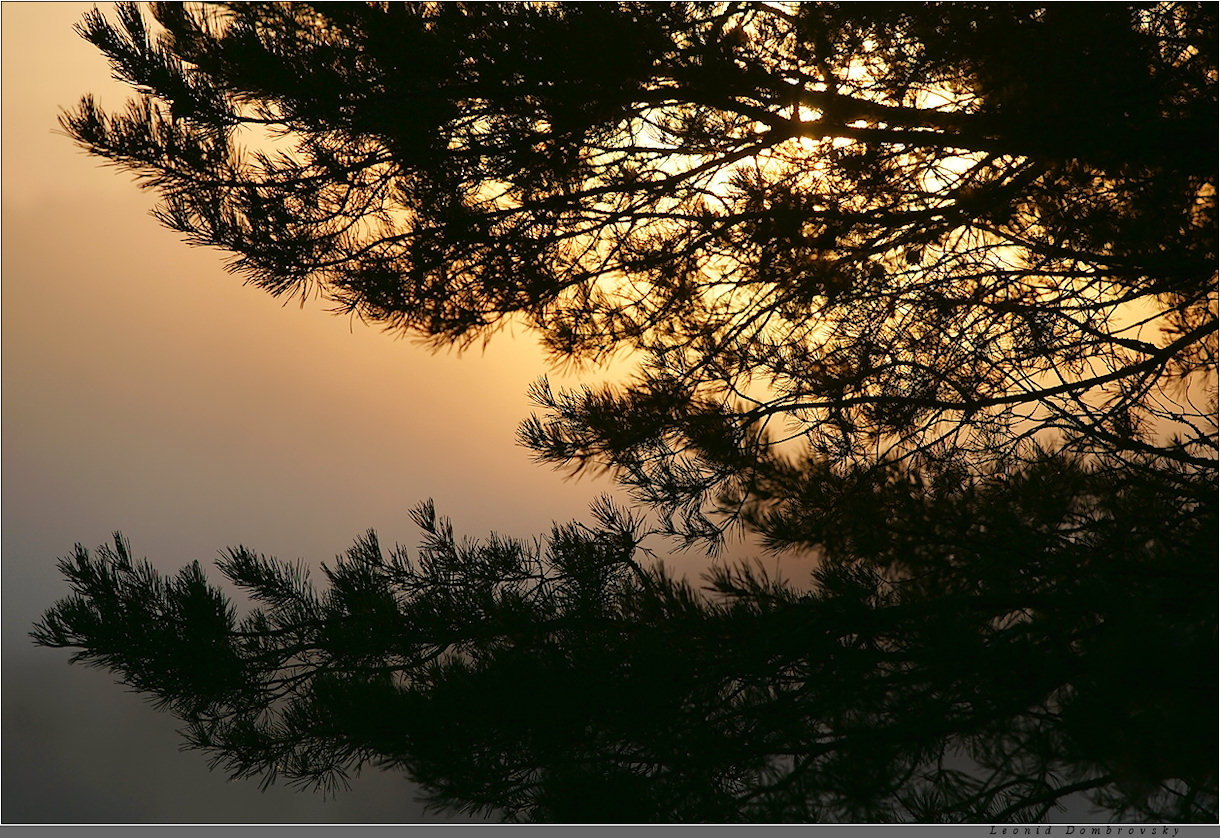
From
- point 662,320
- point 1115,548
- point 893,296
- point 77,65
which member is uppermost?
point 77,65

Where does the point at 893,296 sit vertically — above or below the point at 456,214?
below

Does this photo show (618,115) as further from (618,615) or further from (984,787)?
(984,787)

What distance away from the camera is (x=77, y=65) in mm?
1564

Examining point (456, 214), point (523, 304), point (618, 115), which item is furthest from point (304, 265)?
point (618, 115)

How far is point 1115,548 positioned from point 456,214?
113 cm

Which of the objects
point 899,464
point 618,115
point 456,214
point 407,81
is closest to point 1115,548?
point 899,464

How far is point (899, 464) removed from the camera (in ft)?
4.45

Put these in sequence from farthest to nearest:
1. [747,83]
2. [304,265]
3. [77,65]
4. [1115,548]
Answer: [77,65] < [304,265] < [747,83] < [1115,548]

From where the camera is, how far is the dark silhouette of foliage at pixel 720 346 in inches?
45.5

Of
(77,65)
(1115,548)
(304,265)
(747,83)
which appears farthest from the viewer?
(77,65)

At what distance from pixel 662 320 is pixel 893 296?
408 millimetres

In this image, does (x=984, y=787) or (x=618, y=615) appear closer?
(x=984, y=787)

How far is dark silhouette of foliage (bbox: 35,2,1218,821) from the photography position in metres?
1.16

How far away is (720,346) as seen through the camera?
4.68 feet
